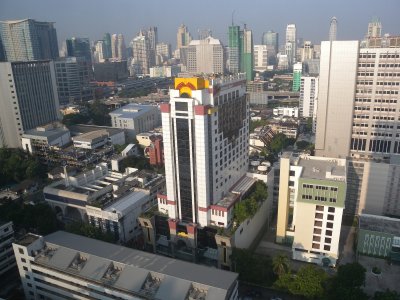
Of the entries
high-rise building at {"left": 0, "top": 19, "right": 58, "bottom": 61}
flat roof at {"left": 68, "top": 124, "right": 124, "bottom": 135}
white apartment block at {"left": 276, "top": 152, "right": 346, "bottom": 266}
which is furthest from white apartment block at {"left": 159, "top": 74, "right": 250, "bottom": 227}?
high-rise building at {"left": 0, "top": 19, "right": 58, "bottom": 61}

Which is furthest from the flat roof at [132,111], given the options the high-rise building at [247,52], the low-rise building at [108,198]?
the high-rise building at [247,52]

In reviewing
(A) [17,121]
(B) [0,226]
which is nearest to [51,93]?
(A) [17,121]

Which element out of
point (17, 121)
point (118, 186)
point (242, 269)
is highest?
point (17, 121)

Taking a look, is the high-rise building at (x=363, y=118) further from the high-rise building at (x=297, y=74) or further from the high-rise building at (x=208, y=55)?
the high-rise building at (x=208, y=55)

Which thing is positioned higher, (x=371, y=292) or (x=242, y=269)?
(x=242, y=269)

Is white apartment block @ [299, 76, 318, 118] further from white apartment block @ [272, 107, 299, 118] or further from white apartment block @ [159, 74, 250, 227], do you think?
white apartment block @ [159, 74, 250, 227]

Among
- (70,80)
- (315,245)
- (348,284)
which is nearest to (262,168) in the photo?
(315,245)

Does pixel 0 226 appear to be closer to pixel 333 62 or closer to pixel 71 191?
pixel 71 191
